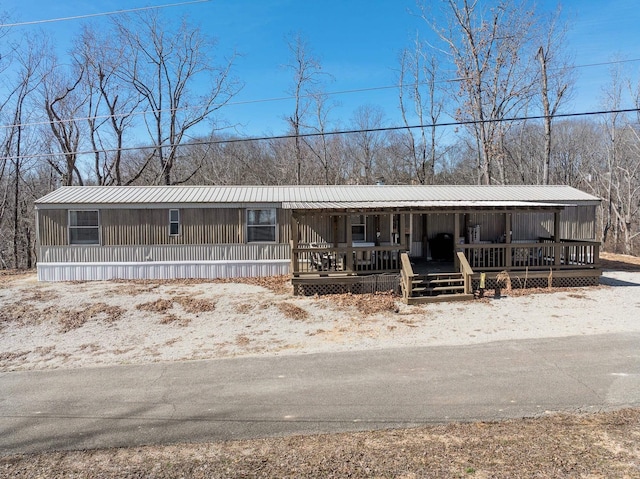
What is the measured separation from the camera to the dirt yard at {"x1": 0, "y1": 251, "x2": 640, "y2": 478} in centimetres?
345

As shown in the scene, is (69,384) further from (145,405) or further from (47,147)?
(47,147)

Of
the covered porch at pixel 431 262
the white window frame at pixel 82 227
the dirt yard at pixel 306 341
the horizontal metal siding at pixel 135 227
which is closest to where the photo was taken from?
the dirt yard at pixel 306 341

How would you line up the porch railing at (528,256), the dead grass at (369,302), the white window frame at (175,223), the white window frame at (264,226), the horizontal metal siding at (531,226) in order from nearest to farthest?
the dead grass at (369,302) → the porch railing at (528,256) → the white window frame at (175,223) → the white window frame at (264,226) → the horizontal metal siding at (531,226)

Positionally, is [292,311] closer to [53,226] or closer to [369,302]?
[369,302]

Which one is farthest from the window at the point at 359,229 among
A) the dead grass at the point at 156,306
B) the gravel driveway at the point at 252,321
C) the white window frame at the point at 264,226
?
the dead grass at the point at 156,306

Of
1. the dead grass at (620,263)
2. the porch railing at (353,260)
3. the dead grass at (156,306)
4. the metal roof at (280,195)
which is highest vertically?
the metal roof at (280,195)

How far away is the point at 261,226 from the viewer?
14.6m

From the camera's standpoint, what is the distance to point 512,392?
4.95 metres

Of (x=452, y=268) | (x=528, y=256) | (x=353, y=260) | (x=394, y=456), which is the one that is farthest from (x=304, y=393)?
(x=528, y=256)

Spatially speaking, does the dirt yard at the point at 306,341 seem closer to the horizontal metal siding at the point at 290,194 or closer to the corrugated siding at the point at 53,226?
the corrugated siding at the point at 53,226

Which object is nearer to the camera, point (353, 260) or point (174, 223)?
point (353, 260)

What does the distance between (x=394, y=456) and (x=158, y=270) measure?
12647 mm

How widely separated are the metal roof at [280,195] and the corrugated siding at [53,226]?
29 cm

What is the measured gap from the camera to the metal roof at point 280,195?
46.8 feet
